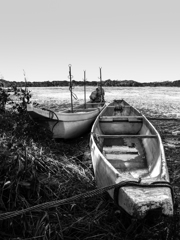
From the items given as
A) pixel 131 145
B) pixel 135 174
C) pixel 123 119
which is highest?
pixel 123 119

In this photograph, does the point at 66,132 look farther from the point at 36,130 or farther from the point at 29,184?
the point at 29,184

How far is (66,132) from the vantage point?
8.70 m

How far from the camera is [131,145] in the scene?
7.57 metres

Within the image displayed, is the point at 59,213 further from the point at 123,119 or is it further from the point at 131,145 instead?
the point at 123,119

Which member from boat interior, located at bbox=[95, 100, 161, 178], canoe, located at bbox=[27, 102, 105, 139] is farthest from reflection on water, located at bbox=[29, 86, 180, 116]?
boat interior, located at bbox=[95, 100, 161, 178]

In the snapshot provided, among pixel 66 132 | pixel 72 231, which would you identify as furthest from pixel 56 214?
pixel 66 132

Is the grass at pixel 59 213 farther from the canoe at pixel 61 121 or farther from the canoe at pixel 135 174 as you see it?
the canoe at pixel 61 121

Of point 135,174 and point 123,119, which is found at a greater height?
point 123,119

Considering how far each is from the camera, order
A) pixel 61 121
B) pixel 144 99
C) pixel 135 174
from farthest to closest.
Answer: pixel 144 99, pixel 61 121, pixel 135 174

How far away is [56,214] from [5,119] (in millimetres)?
4520

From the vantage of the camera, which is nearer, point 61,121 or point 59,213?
point 59,213

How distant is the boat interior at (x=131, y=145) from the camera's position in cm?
554

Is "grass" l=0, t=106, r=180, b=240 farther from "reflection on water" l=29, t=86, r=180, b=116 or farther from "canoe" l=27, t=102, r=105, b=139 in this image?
"reflection on water" l=29, t=86, r=180, b=116

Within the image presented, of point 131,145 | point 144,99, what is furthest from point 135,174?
point 144,99
